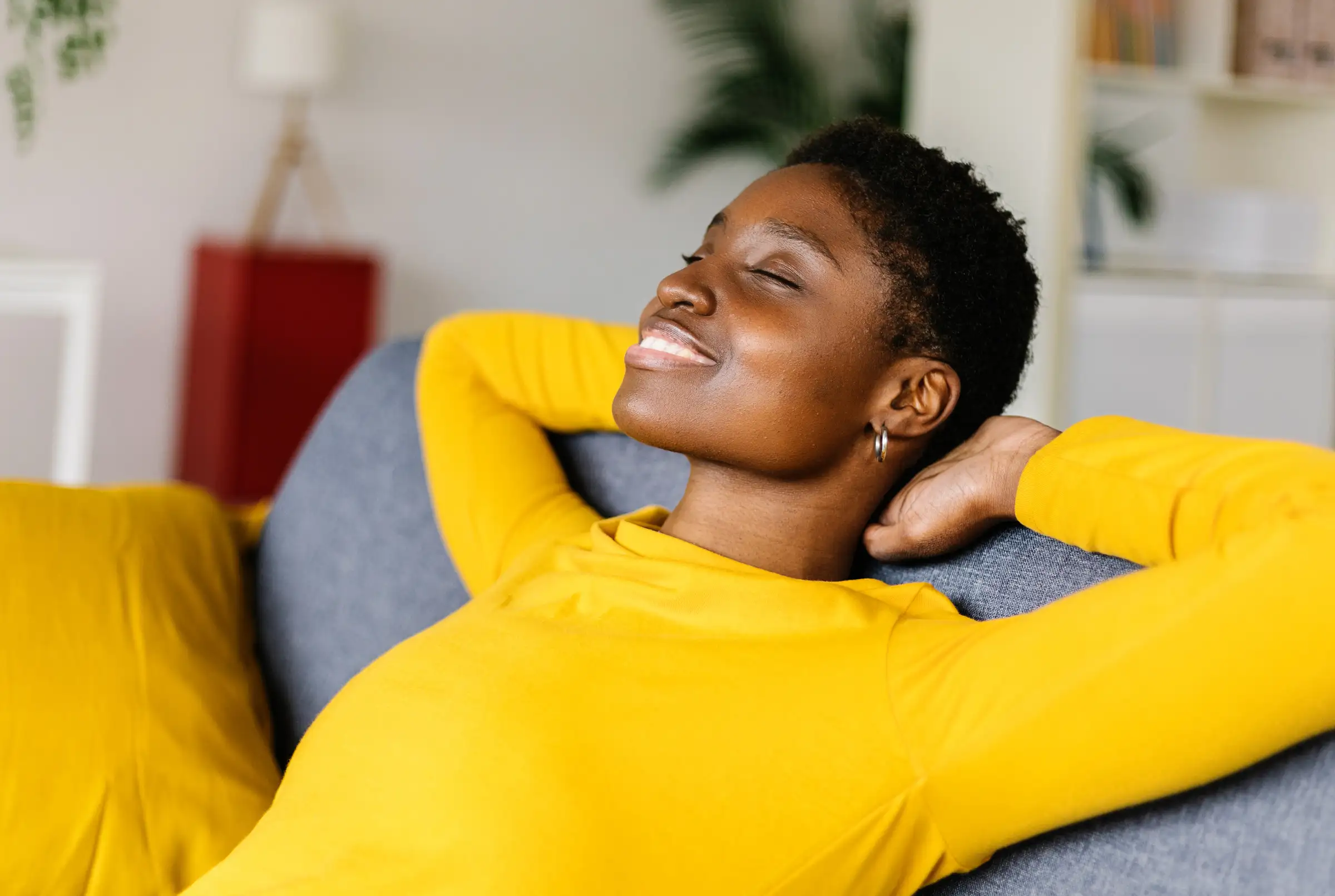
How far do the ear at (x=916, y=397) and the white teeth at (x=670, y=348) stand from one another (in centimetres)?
15

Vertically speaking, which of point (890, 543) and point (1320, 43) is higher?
point (1320, 43)

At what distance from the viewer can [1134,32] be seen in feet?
12.3

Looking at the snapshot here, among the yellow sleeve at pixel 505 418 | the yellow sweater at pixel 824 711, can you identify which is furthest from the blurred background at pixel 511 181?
the yellow sweater at pixel 824 711

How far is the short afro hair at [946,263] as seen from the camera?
110cm

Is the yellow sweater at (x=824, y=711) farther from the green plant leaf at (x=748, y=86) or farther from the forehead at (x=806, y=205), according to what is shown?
the green plant leaf at (x=748, y=86)

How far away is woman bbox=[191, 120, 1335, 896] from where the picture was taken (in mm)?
814

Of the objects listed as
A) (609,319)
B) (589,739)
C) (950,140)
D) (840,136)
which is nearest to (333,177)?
(609,319)

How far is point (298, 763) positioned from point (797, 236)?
546 mm

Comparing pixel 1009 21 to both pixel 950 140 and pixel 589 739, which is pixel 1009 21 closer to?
pixel 950 140

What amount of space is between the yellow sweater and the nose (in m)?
0.19

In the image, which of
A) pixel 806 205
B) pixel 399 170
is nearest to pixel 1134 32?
pixel 399 170

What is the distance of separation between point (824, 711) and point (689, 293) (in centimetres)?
35

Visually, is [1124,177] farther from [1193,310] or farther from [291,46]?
[291,46]

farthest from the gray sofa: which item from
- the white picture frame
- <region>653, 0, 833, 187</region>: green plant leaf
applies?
<region>653, 0, 833, 187</region>: green plant leaf
